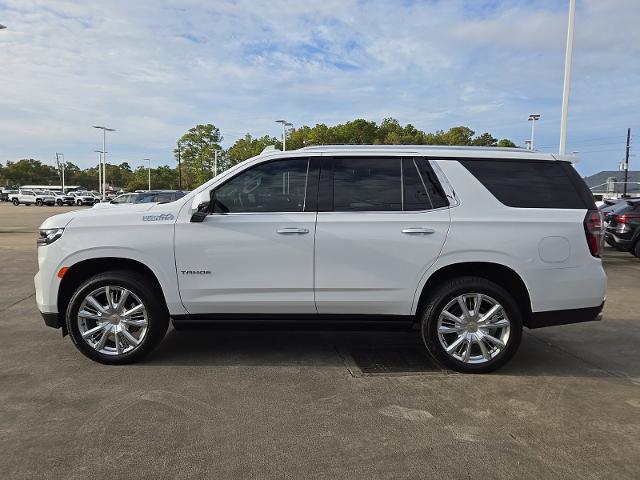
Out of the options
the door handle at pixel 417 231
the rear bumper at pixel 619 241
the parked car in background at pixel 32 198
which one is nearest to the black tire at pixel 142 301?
the door handle at pixel 417 231

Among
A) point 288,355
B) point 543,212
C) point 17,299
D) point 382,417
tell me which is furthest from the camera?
point 17,299

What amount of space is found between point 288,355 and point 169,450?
6.37 ft

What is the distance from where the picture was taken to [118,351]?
14.9ft

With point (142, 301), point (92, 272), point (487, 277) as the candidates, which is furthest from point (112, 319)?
point (487, 277)

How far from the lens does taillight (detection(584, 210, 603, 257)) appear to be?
4.36 m

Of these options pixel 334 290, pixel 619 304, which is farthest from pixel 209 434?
pixel 619 304

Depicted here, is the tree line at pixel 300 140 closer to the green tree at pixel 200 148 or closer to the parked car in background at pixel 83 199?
the green tree at pixel 200 148

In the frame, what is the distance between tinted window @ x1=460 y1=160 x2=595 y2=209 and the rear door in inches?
17.9

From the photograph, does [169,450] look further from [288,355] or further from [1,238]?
[1,238]

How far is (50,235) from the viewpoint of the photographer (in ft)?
14.7

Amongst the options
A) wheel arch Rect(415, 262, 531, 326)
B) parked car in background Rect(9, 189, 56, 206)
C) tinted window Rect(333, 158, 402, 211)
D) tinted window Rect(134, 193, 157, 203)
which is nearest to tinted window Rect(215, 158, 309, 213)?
tinted window Rect(333, 158, 402, 211)

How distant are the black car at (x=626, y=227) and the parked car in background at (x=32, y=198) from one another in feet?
179

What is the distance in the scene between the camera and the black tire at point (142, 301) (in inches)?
175

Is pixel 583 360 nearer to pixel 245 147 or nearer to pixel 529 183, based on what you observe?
pixel 529 183
